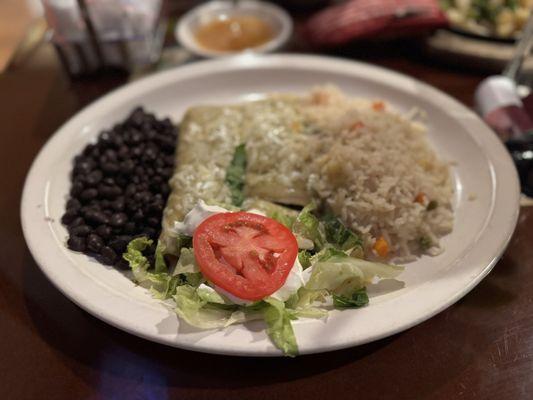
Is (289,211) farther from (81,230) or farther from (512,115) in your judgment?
(512,115)

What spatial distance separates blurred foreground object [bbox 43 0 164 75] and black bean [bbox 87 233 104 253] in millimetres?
1815

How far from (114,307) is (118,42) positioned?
7.47ft

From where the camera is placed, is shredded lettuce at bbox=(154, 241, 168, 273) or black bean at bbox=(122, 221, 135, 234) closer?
shredded lettuce at bbox=(154, 241, 168, 273)

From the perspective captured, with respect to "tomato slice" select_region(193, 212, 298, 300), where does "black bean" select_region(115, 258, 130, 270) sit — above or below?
below

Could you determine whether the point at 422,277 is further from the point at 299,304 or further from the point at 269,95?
the point at 269,95

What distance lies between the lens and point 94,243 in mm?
2092

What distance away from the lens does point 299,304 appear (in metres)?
1.84

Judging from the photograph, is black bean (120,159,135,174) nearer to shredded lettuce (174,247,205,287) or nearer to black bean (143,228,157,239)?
black bean (143,228,157,239)

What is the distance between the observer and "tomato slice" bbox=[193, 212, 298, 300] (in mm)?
1762

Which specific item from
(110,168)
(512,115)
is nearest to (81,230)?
(110,168)

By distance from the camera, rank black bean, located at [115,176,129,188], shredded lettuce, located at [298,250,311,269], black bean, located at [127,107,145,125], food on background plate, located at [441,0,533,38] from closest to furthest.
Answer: shredded lettuce, located at [298,250,311,269] → black bean, located at [115,176,129,188] → black bean, located at [127,107,145,125] → food on background plate, located at [441,0,533,38]

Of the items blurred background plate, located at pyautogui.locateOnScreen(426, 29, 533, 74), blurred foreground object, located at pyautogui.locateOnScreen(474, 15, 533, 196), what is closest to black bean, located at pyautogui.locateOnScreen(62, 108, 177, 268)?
blurred foreground object, located at pyautogui.locateOnScreen(474, 15, 533, 196)

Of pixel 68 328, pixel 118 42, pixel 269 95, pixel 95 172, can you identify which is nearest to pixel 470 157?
pixel 269 95

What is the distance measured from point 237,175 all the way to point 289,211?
1.20 ft
